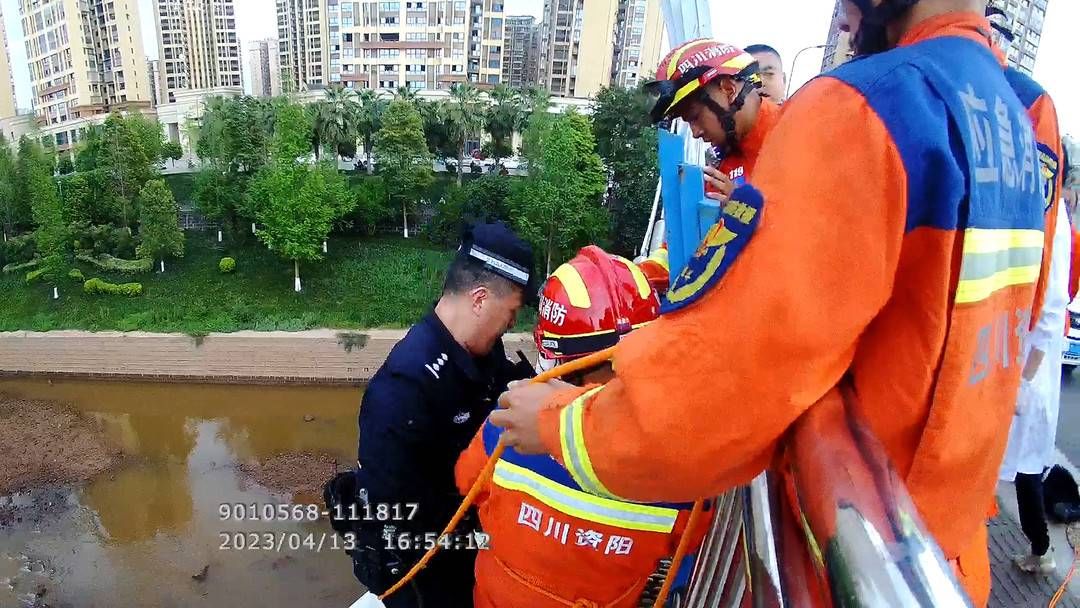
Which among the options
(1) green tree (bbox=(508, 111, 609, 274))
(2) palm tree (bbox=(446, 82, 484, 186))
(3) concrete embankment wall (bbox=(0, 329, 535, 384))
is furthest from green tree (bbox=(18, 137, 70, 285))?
(1) green tree (bbox=(508, 111, 609, 274))

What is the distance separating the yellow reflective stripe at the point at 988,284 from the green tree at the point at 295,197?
60.1 ft

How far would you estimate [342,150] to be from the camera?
2520 centimetres

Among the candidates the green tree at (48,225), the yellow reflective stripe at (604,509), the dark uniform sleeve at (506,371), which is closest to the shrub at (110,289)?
the green tree at (48,225)

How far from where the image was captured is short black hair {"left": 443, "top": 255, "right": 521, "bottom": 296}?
2.36m

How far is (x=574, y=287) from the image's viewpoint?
194 cm

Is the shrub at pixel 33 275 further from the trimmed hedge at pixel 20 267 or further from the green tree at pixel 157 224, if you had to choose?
the green tree at pixel 157 224

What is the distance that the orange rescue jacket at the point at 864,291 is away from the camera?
0.72 metres

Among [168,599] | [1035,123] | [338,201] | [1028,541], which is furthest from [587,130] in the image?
[1035,123]

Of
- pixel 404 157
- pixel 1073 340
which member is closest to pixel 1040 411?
pixel 1073 340

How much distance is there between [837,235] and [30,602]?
36.8ft

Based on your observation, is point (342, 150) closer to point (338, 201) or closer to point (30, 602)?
point (338, 201)

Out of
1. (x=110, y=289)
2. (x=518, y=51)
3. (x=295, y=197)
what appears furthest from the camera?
(x=518, y=51)

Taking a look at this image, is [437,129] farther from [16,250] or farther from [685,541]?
[685,541]

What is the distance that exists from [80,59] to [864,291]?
143 feet
